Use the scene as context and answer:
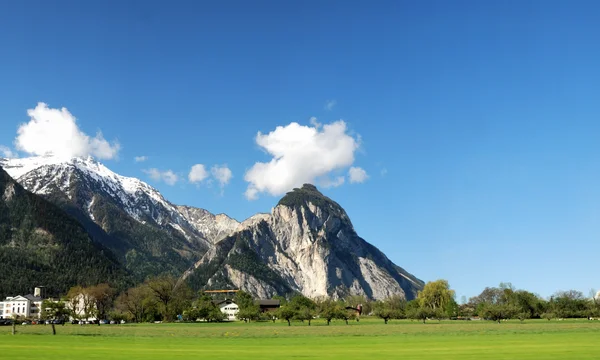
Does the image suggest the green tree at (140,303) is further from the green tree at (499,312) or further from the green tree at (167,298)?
the green tree at (499,312)

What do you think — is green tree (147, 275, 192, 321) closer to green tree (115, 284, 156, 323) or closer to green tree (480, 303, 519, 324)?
green tree (115, 284, 156, 323)

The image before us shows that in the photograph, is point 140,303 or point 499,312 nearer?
point 499,312

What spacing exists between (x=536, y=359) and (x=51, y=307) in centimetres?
9012

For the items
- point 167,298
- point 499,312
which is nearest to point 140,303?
point 167,298

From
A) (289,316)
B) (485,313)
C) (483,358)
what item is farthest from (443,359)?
(485,313)

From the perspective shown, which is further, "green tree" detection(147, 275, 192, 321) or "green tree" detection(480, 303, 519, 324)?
"green tree" detection(147, 275, 192, 321)

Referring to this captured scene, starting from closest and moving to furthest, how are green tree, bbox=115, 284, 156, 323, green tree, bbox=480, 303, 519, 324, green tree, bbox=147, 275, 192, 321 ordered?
green tree, bbox=480, 303, 519, 324
green tree, bbox=147, 275, 192, 321
green tree, bbox=115, 284, 156, 323

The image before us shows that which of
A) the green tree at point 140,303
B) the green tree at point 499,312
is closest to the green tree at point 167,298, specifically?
the green tree at point 140,303

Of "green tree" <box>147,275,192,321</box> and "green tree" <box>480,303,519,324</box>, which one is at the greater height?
"green tree" <box>147,275,192,321</box>

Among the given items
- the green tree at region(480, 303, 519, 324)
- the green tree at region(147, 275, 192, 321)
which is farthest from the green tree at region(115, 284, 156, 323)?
the green tree at region(480, 303, 519, 324)

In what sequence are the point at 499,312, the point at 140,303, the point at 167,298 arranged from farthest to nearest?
1. the point at 140,303
2. the point at 167,298
3. the point at 499,312

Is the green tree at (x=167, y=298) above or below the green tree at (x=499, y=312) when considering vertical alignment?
above

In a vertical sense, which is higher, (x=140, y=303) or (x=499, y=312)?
(x=140, y=303)

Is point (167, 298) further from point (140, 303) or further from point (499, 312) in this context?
point (499, 312)
